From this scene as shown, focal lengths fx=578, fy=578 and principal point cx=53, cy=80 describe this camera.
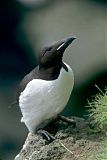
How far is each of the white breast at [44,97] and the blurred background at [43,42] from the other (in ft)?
5.44

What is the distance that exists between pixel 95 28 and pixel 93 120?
1871mm

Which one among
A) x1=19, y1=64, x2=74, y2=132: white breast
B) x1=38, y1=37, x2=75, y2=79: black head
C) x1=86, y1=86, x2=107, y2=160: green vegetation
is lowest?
x1=86, y1=86, x2=107, y2=160: green vegetation

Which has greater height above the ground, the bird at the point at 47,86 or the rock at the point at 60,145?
the bird at the point at 47,86

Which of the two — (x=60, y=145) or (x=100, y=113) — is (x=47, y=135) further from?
(x=100, y=113)

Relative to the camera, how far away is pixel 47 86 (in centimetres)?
179

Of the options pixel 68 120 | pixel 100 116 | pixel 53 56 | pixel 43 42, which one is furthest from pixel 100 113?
pixel 43 42

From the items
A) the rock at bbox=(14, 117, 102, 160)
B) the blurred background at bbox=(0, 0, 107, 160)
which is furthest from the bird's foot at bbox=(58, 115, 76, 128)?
the blurred background at bbox=(0, 0, 107, 160)

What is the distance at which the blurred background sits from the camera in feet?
11.8

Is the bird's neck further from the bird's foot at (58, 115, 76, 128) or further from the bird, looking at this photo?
the bird's foot at (58, 115, 76, 128)

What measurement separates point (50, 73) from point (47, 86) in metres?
0.04

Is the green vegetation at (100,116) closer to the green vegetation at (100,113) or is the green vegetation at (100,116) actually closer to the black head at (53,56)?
the green vegetation at (100,113)

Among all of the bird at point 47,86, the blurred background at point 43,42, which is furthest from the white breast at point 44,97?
the blurred background at point 43,42

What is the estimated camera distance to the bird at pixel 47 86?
1.78 m

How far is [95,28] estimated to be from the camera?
145 inches
